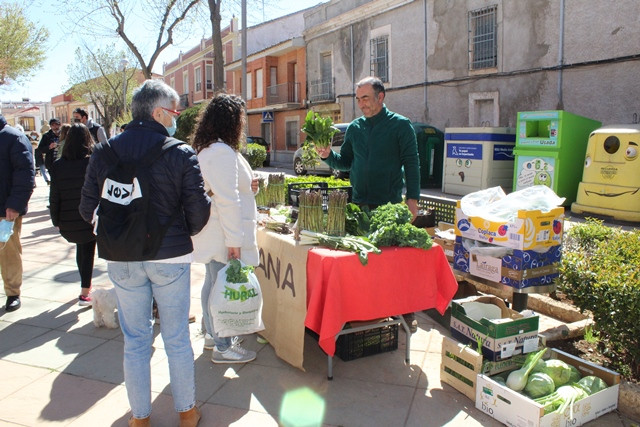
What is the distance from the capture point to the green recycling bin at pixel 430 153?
46.3ft

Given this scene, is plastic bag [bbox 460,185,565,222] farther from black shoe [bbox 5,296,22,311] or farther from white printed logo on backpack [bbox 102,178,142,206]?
black shoe [bbox 5,296,22,311]

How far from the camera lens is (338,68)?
862 inches

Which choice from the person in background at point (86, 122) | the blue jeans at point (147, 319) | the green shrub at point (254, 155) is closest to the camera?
the blue jeans at point (147, 319)

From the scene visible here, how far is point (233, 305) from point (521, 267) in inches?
81.6

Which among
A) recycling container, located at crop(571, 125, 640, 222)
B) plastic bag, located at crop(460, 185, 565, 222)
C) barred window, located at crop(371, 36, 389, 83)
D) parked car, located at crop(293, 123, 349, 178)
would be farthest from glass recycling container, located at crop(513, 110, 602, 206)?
barred window, located at crop(371, 36, 389, 83)

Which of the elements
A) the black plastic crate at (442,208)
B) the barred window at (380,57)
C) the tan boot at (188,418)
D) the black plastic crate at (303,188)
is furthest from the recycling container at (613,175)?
the barred window at (380,57)

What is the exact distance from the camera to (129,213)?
2.39 metres

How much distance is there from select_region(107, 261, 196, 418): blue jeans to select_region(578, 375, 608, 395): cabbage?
2.24 meters

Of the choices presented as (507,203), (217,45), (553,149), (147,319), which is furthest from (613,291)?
(217,45)

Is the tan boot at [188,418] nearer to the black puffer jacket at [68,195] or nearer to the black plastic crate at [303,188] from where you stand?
the black plastic crate at [303,188]

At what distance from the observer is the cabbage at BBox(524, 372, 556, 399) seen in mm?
2795

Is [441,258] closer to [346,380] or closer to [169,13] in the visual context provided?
[346,380]

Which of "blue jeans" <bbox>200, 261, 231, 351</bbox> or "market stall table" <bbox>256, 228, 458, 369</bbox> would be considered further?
"blue jeans" <bbox>200, 261, 231, 351</bbox>

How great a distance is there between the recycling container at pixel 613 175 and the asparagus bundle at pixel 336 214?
729cm
